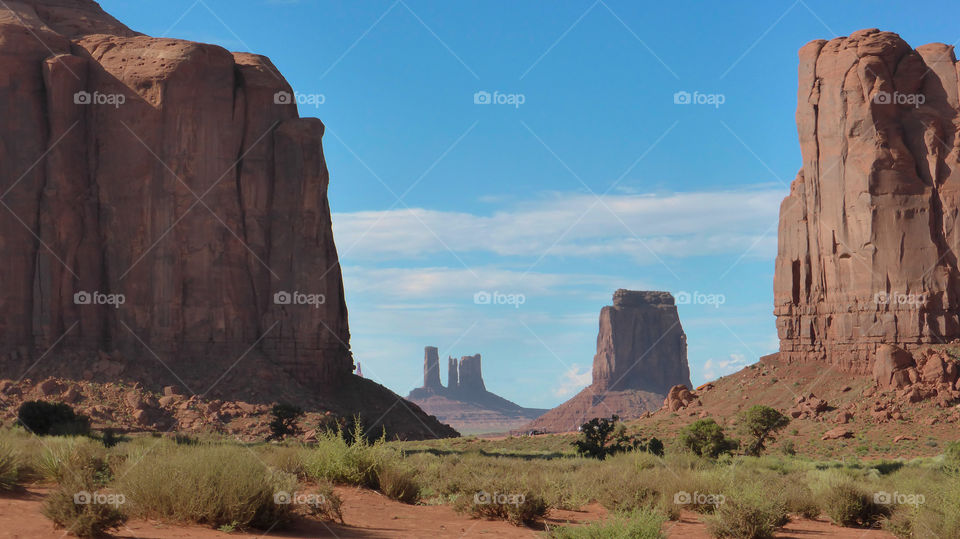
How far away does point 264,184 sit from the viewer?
62.4 meters

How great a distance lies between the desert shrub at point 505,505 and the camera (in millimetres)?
16484

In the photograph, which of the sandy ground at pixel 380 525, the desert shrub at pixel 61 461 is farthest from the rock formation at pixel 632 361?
the desert shrub at pixel 61 461

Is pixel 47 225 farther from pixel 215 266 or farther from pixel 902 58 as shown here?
pixel 902 58

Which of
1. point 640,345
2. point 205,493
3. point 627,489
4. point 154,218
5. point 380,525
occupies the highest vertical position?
point 154,218

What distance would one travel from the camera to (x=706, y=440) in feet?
159

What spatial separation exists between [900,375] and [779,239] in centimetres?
1563

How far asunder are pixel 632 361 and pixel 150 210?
13184cm

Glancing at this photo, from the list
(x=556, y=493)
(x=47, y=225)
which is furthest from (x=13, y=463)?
(x=47, y=225)

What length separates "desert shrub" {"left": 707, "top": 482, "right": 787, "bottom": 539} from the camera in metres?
15.8

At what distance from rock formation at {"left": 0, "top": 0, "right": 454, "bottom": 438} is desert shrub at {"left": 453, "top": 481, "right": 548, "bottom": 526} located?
40959mm

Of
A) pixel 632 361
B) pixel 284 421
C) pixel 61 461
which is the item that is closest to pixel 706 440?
pixel 284 421

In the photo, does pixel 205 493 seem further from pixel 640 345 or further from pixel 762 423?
pixel 640 345

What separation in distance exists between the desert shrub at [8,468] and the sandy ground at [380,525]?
0.86 ft

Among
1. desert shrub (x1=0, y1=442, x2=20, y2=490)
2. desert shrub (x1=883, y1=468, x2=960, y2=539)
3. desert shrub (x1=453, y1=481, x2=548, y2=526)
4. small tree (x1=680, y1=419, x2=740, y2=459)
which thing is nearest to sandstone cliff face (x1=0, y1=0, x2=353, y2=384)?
small tree (x1=680, y1=419, x2=740, y2=459)
